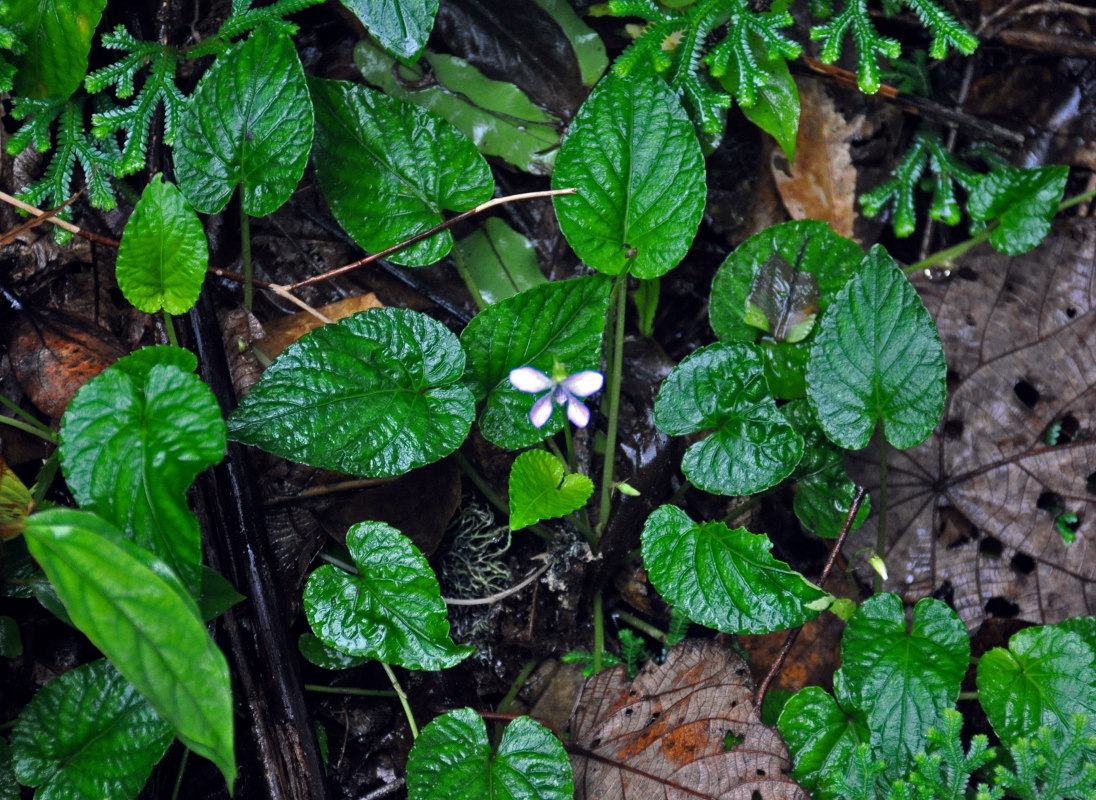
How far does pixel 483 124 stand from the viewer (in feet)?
7.90

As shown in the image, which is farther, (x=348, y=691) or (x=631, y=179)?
(x=348, y=691)

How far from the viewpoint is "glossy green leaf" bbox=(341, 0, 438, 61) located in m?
2.01

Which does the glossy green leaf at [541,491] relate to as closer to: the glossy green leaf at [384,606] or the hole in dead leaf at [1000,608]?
the glossy green leaf at [384,606]

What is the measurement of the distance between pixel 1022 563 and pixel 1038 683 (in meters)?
0.50

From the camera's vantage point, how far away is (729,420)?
209 cm

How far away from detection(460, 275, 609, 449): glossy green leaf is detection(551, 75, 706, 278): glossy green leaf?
146mm

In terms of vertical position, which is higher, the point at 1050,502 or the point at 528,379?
the point at 528,379

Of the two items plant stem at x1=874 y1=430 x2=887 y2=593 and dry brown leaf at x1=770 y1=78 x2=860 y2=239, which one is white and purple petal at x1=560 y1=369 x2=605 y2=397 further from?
dry brown leaf at x1=770 y1=78 x2=860 y2=239

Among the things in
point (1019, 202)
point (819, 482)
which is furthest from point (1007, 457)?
point (1019, 202)

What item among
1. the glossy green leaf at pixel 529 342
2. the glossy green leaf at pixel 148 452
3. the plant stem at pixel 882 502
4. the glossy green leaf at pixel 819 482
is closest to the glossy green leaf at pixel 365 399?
the glossy green leaf at pixel 529 342

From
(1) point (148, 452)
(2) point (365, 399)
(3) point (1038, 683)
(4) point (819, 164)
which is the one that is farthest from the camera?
(4) point (819, 164)

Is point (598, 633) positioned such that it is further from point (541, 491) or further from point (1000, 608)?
point (1000, 608)

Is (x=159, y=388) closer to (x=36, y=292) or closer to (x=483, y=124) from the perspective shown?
(x=36, y=292)

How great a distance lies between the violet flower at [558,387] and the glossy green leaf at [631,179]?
43 centimetres
